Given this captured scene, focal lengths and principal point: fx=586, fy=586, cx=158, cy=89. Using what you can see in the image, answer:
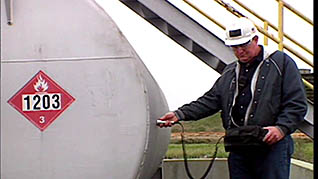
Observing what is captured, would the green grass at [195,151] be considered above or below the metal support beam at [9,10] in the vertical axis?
below

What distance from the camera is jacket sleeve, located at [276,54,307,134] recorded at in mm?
4242

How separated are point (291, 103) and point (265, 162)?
49 cm

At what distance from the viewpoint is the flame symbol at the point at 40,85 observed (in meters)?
4.30

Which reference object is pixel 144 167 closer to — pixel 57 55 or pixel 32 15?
pixel 57 55

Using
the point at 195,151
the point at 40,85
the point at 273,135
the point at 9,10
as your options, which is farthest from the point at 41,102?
the point at 195,151

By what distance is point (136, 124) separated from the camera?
4.27 metres

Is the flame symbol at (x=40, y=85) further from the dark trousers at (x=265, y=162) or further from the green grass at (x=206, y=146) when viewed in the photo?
the green grass at (x=206, y=146)

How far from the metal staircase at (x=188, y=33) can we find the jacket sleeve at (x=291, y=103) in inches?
56.3

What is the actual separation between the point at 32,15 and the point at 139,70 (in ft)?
2.95

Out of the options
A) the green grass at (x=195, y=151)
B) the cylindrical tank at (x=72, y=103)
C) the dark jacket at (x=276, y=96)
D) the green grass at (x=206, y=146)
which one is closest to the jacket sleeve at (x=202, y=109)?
the dark jacket at (x=276, y=96)

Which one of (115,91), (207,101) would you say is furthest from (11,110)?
(207,101)

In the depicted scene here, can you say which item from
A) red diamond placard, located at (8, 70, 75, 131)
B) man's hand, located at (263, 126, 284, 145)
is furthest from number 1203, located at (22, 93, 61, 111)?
man's hand, located at (263, 126, 284, 145)

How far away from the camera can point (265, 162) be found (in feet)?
14.4

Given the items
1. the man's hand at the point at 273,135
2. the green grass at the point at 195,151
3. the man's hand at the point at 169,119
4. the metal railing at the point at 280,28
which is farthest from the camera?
the green grass at the point at 195,151
